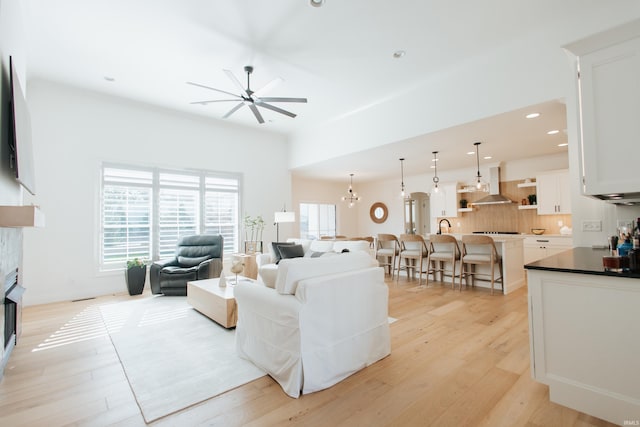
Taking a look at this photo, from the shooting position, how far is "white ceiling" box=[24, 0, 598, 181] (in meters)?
3.05

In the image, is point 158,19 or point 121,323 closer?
point 158,19

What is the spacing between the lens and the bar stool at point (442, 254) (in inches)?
206

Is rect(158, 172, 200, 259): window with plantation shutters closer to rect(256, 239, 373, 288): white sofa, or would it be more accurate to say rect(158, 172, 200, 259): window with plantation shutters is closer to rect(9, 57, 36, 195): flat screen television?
rect(256, 239, 373, 288): white sofa

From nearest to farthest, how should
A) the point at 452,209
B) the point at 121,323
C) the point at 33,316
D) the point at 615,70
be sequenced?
1. the point at 615,70
2. the point at 121,323
3. the point at 33,316
4. the point at 452,209

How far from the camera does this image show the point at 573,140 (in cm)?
318

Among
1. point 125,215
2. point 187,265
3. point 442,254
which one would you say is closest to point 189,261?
point 187,265

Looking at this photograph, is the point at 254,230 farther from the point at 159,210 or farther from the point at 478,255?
the point at 478,255

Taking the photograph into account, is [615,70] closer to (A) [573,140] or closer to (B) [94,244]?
(A) [573,140]

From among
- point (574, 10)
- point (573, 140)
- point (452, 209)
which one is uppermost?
point (574, 10)

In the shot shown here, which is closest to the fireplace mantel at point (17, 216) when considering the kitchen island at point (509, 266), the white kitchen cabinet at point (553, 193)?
the kitchen island at point (509, 266)

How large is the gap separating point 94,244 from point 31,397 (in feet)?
11.7

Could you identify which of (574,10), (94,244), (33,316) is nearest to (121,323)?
(33,316)

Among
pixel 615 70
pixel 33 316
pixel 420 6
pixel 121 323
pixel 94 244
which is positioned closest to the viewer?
pixel 615 70

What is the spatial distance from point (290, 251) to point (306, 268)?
301 centimetres
